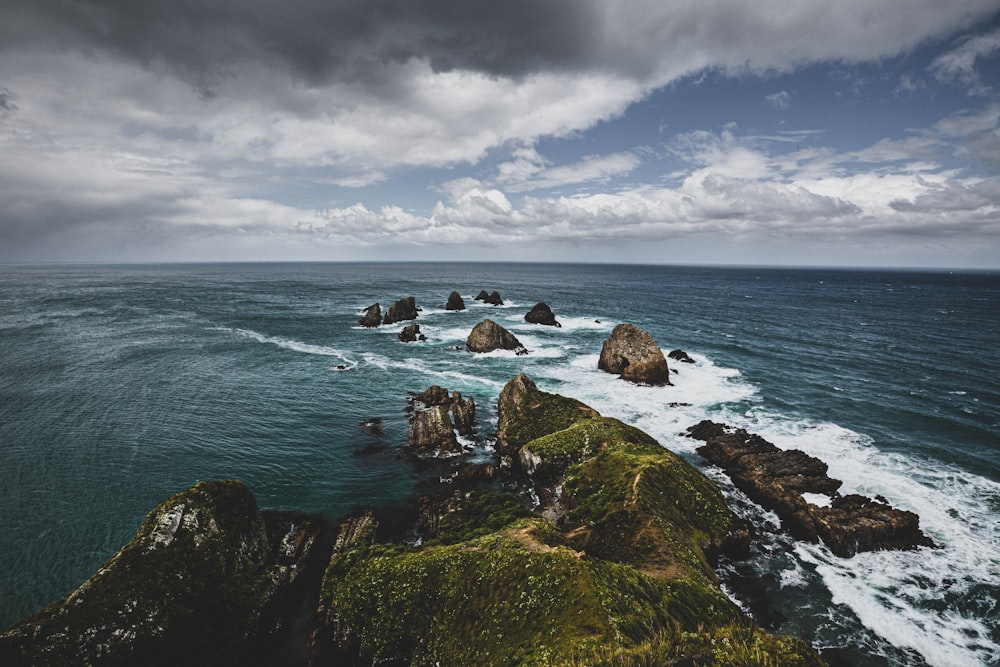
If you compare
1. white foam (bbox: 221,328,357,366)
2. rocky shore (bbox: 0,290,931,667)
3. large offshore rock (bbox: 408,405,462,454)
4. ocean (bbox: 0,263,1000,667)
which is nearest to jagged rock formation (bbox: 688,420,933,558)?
rocky shore (bbox: 0,290,931,667)

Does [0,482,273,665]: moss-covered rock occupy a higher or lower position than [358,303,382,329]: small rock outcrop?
lower

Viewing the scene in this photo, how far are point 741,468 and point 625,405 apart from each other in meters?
12.2

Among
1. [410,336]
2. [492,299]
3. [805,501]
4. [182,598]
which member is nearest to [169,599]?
[182,598]

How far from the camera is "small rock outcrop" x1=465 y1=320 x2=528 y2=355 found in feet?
185

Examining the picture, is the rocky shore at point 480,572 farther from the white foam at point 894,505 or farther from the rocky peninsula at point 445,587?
the white foam at point 894,505

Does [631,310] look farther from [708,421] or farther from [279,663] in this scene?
[279,663]

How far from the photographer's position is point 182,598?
47.0 ft

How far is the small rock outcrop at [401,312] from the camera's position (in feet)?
255

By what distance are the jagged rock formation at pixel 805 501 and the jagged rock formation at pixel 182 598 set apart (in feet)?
78.3

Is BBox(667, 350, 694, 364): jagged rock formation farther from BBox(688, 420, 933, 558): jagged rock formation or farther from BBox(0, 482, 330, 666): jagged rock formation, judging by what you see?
BBox(0, 482, 330, 666): jagged rock formation

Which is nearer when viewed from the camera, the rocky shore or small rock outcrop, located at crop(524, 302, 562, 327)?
the rocky shore

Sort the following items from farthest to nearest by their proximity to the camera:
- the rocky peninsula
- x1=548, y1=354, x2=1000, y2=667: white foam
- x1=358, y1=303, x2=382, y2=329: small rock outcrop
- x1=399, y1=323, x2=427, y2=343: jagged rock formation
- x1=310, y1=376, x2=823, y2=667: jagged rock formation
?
x1=358, y1=303, x2=382, y2=329: small rock outcrop → x1=399, y1=323, x2=427, y2=343: jagged rock formation → x1=548, y1=354, x2=1000, y2=667: white foam → the rocky peninsula → x1=310, y1=376, x2=823, y2=667: jagged rock formation

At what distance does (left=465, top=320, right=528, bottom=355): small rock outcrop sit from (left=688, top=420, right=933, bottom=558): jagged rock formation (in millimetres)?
29252

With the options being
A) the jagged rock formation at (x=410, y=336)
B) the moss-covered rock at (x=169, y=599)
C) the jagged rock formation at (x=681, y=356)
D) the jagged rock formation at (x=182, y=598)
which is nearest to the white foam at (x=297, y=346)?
the jagged rock formation at (x=410, y=336)
